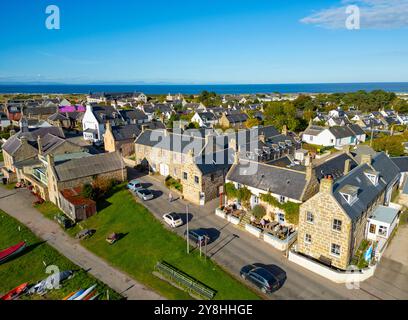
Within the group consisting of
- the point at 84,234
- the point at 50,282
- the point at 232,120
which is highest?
the point at 232,120

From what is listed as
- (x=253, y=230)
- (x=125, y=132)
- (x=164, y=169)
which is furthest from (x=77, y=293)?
(x=125, y=132)

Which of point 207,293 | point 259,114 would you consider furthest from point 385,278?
point 259,114

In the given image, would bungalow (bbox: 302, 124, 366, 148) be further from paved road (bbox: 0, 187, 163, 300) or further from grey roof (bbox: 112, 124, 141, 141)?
paved road (bbox: 0, 187, 163, 300)

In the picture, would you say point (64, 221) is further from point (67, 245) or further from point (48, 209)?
point (48, 209)

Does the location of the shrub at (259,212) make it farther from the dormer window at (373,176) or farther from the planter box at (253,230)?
the dormer window at (373,176)

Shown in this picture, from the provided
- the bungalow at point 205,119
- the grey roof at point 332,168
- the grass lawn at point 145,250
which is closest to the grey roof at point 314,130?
the bungalow at point 205,119
